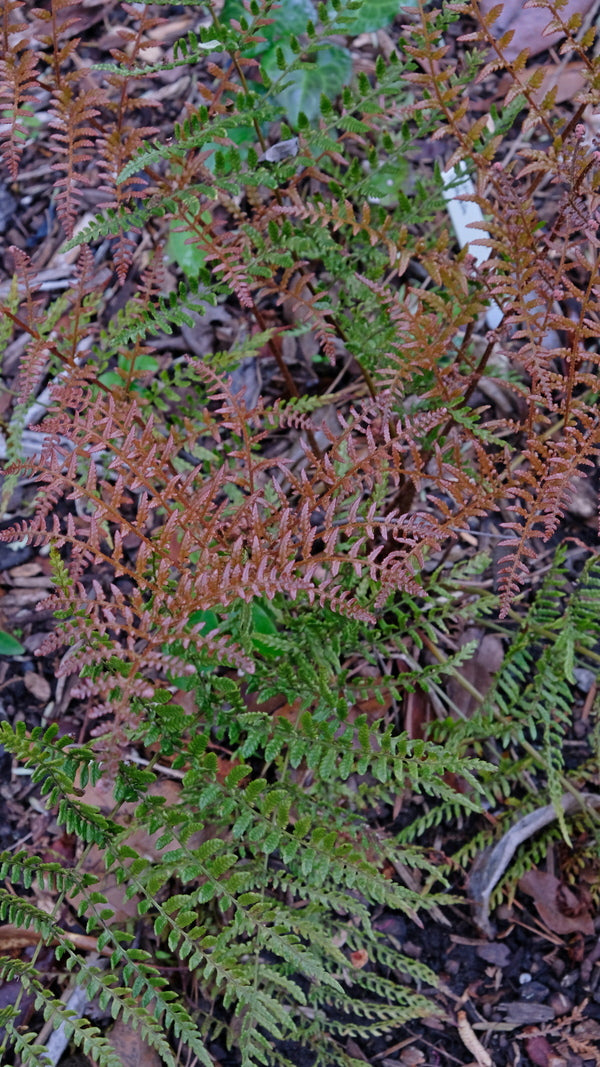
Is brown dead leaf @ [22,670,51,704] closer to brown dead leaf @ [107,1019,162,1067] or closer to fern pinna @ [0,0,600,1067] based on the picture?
fern pinna @ [0,0,600,1067]

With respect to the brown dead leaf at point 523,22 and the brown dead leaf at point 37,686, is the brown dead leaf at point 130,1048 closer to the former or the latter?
the brown dead leaf at point 37,686

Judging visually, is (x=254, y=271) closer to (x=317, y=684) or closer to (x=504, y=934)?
(x=317, y=684)

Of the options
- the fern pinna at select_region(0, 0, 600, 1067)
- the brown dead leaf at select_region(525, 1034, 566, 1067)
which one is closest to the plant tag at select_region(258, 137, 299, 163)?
the fern pinna at select_region(0, 0, 600, 1067)

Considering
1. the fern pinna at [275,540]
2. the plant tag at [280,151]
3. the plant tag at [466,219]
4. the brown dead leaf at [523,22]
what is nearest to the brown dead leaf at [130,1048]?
the fern pinna at [275,540]

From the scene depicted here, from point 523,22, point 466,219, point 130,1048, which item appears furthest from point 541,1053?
point 523,22

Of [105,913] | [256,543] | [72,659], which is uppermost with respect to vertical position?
[256,543]

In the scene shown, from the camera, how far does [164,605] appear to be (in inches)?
69.8

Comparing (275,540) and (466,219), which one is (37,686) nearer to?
(275,540)

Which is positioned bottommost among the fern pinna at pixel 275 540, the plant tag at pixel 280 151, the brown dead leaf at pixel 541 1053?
the brown dead leaf at pixel 541 1053

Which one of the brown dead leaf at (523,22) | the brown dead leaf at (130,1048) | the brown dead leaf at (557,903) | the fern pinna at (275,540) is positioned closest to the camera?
the fern pinna at (275,540)

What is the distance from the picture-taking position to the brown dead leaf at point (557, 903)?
213cm

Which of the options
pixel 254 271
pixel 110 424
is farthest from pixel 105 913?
pixel 254 271

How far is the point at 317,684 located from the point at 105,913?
2.15 feet

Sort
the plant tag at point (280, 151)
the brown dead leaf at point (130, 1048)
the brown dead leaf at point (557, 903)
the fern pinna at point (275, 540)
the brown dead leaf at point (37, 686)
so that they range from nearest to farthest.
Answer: the fern pinna at point (275, 540) < the plant tag at point (280, 151) < the brown dead leaf at point (130, 1048) < the brown dead leaf at point (557, 903) < the brown dead leaf at point (37, 686)
